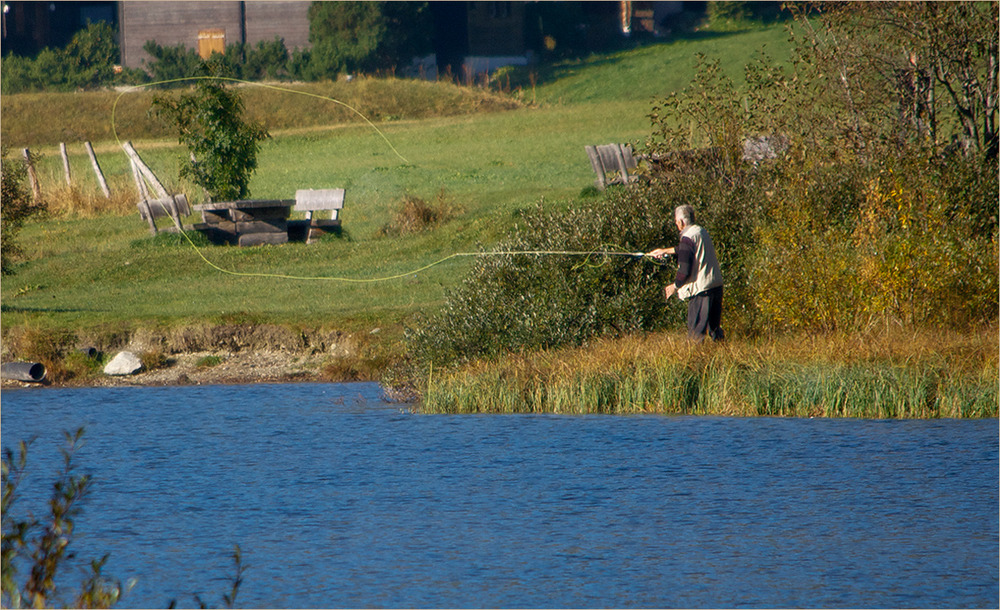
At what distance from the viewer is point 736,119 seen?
1656 cm

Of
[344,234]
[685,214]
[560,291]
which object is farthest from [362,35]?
[685,214]

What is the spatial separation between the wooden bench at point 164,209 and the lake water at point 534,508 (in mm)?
11719

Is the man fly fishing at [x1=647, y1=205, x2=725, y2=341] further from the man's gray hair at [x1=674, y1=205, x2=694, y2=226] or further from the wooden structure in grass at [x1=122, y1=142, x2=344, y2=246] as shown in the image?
the wooden structure in grass at [x1=122, y1=142, x2=344, y2=246]

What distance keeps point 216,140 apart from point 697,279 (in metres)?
14.1

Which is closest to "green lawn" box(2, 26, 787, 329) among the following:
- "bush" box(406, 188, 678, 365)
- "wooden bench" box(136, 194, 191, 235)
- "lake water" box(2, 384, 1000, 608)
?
"wooden bench" box(136, 194, 191, 235)

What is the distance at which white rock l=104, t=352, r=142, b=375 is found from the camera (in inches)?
635

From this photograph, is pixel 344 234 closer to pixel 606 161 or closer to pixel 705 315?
pixel 606 161

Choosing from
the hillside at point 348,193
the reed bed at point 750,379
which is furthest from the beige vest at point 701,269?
the hillside at point 348,193

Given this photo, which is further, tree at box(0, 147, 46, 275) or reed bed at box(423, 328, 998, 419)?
tree at box(0, 147, 46, 275)

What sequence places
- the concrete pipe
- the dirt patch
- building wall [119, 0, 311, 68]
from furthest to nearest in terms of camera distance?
1. building wall [119, 0, 311, 68]
2. the dirt patch
3. the concrete pipe

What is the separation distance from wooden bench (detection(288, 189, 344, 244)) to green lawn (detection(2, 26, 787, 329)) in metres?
0.38

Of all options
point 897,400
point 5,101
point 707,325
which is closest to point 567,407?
point 707,325

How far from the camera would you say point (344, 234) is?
Answer: 25516mm

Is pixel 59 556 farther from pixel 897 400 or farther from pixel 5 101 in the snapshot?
pixel 5 101
